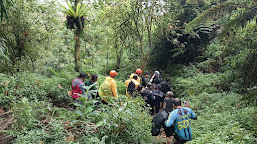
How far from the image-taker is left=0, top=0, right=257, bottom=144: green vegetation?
123 inches

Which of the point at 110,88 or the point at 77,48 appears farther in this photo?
the point at 77,48

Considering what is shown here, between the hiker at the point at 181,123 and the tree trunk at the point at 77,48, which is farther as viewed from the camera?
the tree trunk at the point at 77,48

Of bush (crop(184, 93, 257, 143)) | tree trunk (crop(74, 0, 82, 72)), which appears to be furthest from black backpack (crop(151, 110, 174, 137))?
tree trunk (crop(74, 0, 82, 72))

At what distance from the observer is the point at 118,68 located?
1327 cm

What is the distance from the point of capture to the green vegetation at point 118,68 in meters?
3.13

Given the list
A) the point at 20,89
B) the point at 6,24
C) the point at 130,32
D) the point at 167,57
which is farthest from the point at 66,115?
the point at 167,57

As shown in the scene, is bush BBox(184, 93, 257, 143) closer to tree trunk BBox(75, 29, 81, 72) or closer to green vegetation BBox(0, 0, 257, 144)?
green vegetation BBox(0, 0, 257, 144)

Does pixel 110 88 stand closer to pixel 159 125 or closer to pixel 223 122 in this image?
pixel 159 125

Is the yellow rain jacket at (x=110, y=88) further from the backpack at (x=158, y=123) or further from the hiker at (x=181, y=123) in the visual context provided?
the hiker at (x=181, y=123)

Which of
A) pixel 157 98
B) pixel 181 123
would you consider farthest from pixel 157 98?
pixel 181 123

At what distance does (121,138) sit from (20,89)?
14.1ft

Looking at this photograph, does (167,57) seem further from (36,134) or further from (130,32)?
(36,134)

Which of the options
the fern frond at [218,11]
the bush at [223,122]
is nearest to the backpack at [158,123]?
the bush at [223,122]

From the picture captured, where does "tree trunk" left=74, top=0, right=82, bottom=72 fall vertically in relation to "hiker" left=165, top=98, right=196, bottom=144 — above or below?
above
